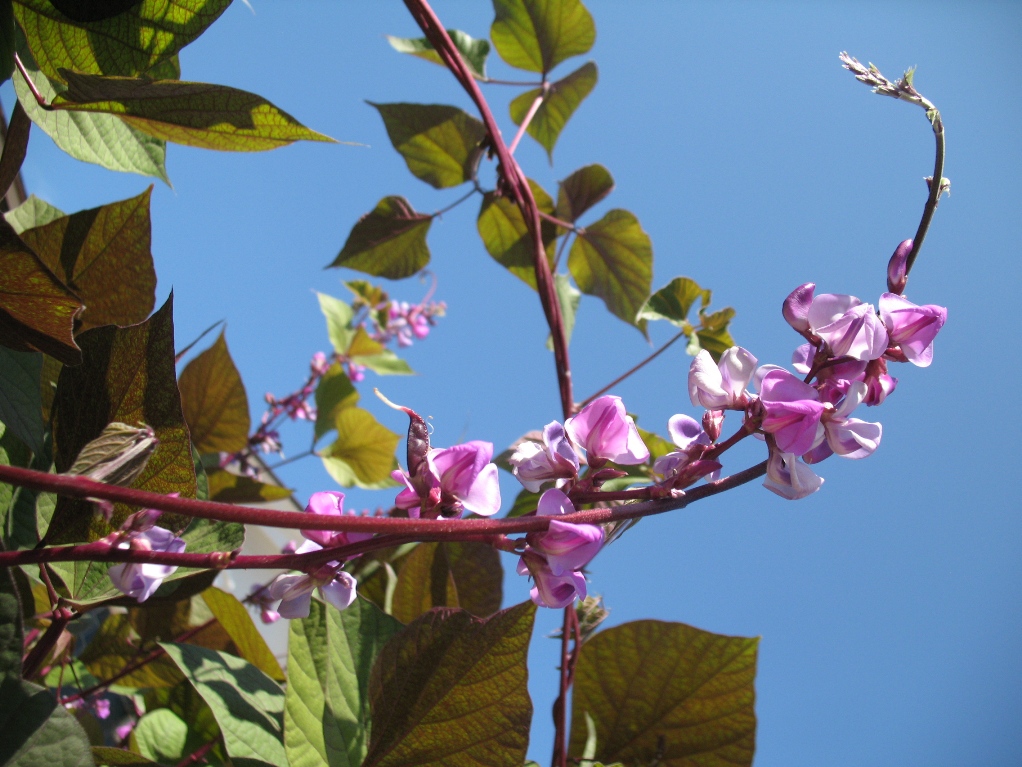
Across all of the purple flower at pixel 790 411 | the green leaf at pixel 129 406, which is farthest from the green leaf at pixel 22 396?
the purple flower at pixel 790 411

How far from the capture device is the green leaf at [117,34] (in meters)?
0.48

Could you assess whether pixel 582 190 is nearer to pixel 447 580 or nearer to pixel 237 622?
pixel 447 580

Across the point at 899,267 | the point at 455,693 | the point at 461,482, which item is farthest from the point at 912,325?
the point at 455,693

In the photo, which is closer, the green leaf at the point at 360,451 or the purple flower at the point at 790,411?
the purple flower at the point at 790,411

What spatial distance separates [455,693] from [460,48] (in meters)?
1.14

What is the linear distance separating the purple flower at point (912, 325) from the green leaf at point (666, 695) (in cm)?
35

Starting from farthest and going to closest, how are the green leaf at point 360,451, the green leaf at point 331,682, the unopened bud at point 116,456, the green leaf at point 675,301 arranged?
the green leaf at point 360,451 → the green leaf at point 675,301 → the green leaf at point 331,682 → the unopened bud at point 116,456

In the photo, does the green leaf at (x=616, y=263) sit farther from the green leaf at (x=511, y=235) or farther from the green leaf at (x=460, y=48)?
the green leaf at (x=460, y=48)

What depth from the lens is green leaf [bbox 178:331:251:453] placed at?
1.08 m

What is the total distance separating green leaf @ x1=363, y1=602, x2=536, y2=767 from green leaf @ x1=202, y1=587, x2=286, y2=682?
283 millimetres

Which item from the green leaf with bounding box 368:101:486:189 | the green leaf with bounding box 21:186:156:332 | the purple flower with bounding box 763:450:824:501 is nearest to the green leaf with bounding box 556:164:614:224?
the green leaf with bounding box 368:101:486:189

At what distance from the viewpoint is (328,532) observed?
0.38 meters

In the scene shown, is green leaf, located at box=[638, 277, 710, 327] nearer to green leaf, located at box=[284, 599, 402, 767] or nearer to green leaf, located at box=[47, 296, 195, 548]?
green leaf, located at box=[284, 599, 402, 767]

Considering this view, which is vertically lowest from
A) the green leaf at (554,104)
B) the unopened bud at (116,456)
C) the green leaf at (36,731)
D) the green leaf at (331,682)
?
the green leaf at (36,731)
